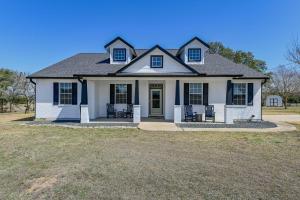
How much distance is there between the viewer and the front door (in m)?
16.8

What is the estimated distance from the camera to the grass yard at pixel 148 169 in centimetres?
405

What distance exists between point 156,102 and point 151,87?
4.07ft

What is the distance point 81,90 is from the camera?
15.0 metres

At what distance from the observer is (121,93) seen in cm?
1622

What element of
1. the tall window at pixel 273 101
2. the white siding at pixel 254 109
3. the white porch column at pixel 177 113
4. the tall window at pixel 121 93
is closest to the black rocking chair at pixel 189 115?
the white porch column at pixel 177 113

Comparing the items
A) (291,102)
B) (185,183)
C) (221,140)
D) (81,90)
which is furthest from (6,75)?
(291,102)

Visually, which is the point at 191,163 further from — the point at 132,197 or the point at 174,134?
the point at 174,134

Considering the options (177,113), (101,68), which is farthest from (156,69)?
(101,68)

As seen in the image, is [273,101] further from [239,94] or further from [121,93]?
[121,93]

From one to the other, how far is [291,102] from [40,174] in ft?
199

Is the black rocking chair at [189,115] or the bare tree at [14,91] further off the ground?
the bare tree at [14,91]

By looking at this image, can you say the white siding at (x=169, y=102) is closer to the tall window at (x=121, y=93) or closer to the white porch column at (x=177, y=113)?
the white porch column at (x=177, y=113)

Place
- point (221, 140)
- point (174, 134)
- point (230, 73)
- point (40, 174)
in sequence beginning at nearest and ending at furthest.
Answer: point (40, 174) < point (221, 140) < point (174, 134) < point (230, 73)

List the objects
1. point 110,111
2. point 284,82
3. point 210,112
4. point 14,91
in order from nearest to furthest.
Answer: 1. point 210,112
2. point 110,111
3. point 14,91
4. point 284,82
